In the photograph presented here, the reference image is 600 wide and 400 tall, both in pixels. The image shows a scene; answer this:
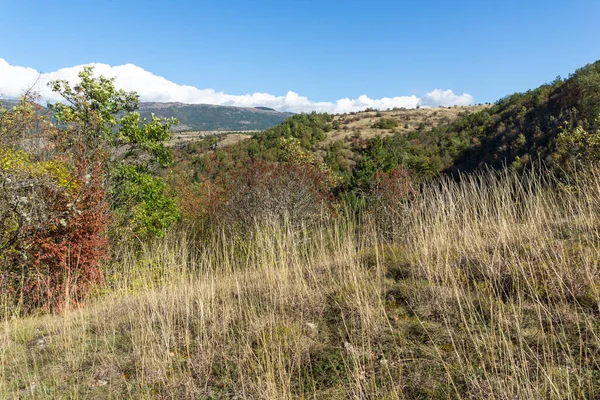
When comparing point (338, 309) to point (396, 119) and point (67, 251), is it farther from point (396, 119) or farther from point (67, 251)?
point (396, 119)

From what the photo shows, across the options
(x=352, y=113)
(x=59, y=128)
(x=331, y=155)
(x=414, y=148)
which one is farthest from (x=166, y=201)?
(x=352, y=113)

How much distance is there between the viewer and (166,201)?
1285 cm

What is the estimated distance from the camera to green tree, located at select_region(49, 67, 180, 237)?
1097cm

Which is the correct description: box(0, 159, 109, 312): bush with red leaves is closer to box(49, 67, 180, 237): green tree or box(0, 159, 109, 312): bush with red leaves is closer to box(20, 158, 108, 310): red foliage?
box(20, 158, 108, 310): red foliage

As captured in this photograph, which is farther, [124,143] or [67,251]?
[124,143]

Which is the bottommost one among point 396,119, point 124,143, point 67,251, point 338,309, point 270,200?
point 67,251

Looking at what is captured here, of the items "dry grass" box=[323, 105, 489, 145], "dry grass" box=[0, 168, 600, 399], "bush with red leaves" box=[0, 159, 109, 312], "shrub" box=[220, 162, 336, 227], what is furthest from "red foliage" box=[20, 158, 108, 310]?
"dry grass" box=[323, 105, 489, 145]

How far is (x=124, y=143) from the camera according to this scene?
39.6 ft

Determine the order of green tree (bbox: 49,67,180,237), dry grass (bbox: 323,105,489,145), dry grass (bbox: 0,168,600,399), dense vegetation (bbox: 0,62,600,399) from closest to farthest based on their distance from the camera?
dry grass (bbox: 0,168,600,399) → dense vegetation (bbox: 0,62,600,399) → green tree (bbox: 49,67,180,237) → dry grass (bbox: 323,105,489,145)

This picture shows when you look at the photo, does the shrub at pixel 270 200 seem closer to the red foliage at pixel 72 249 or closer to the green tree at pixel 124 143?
the green tree at pixel 124 143

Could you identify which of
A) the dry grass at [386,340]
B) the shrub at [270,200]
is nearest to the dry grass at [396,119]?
the shrub at [270,200]

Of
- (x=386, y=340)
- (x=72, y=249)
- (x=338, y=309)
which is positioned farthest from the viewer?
(x=72, y=249)

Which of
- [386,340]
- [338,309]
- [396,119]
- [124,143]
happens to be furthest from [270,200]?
[396,119]

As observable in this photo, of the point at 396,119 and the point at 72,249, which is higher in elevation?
the point at 396,119
